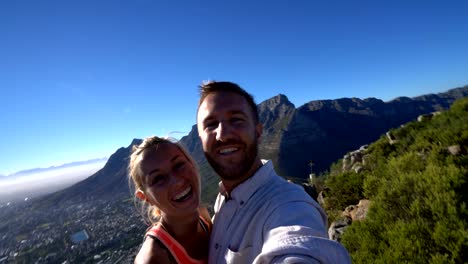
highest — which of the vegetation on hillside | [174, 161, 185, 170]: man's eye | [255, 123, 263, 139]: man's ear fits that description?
[255, 123, 263, 139]: man's ear

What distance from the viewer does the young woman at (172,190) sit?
2.98 metres

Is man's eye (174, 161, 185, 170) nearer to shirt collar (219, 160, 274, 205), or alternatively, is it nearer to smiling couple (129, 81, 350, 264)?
smiling couple (129, 81, 350, 264)

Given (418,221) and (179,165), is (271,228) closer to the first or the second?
(179,165)

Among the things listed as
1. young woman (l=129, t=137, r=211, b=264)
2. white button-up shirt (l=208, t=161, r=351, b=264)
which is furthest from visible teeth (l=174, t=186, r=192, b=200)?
white button-up shirt (l=208, t=161, r=351, b=264)

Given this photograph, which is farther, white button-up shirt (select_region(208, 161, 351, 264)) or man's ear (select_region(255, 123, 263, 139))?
man's ear (select_region(255, 123, 263, 139))

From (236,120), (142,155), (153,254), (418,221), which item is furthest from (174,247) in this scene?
(418,221)

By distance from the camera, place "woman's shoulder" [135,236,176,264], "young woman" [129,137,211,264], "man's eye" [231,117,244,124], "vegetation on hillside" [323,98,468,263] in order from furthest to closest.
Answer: "vegetation on hillside" [323,98,468,263] < "young woman" [129,137,211,264] < "man's eye" [231,117,244,124] < "woman's shoulder" [135,236,176,264]

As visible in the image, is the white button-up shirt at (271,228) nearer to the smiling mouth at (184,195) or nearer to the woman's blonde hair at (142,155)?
the smiling mouth at (184,195)

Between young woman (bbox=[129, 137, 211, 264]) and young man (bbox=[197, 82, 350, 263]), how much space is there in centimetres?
37

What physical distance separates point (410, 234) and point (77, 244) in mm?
101870

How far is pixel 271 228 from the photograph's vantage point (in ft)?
6.01

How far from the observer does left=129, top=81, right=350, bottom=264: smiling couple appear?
1.64 metres

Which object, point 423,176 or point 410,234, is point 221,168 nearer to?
point 410,234

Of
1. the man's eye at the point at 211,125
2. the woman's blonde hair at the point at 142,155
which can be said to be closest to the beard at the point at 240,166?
the man's eye at the point at 211,125
